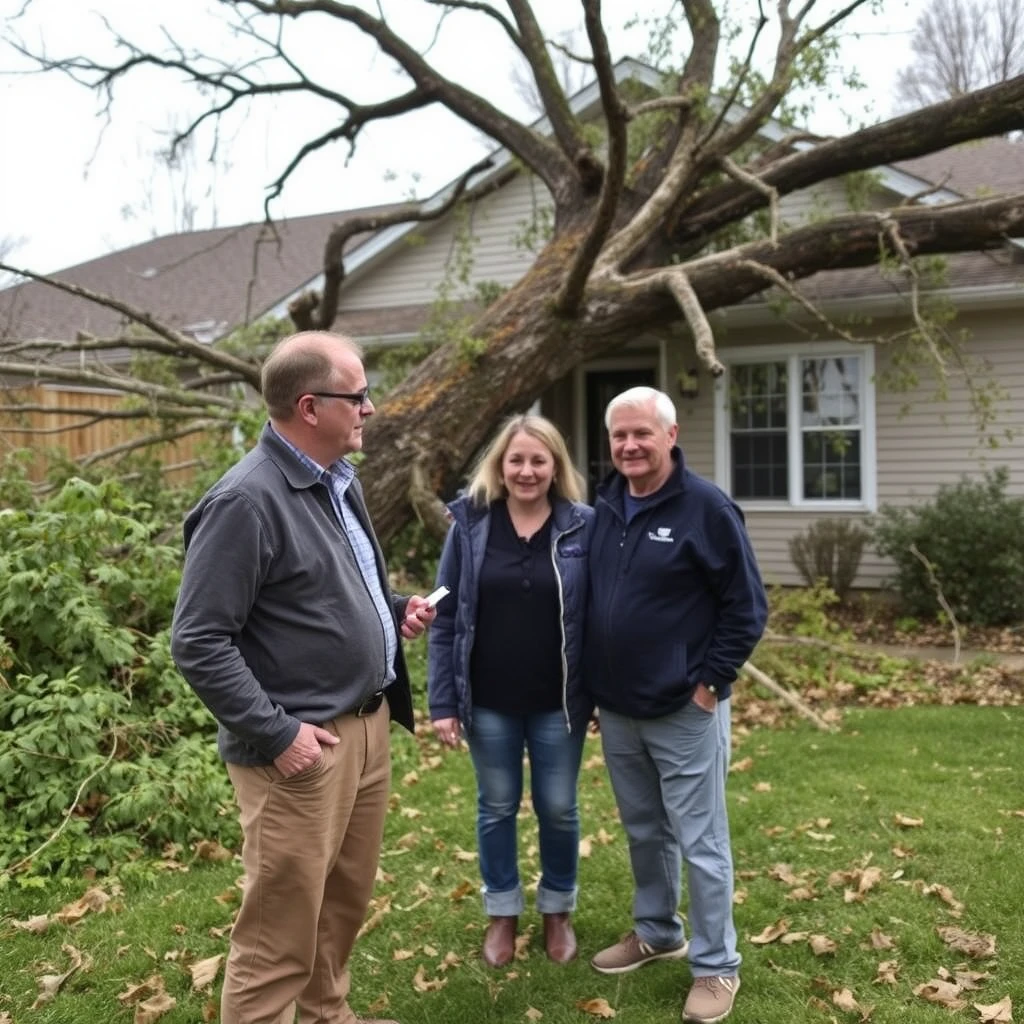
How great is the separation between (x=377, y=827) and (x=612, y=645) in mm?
996

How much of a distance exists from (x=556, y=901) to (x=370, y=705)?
1424 millimetres

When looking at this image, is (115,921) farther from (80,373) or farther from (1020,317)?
(1020,317)

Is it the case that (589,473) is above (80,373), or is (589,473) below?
below

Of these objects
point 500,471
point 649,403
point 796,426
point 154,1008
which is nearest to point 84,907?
point 154,1008

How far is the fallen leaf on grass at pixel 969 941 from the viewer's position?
3686mm

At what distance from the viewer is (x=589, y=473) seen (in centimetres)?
1423

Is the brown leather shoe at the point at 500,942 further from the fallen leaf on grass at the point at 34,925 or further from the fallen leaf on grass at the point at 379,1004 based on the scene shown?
the fallen leaf on grass at the point at 34,925

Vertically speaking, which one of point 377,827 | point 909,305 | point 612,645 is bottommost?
point 377,827

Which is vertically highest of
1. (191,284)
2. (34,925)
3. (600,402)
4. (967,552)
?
(191,284)

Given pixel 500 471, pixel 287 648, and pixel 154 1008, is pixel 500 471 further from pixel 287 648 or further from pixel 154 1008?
pixel 154 1008

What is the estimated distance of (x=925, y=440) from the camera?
1166 cm

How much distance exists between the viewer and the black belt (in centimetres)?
292

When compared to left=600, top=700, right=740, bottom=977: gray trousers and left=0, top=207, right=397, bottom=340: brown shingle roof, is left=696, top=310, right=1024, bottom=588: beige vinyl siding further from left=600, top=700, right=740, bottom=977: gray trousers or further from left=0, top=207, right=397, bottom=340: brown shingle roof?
left=0, top=207, right=397, bottom=340: brown shingle roof

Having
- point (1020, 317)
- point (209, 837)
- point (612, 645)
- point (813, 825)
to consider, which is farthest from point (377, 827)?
point (1020, 317)
